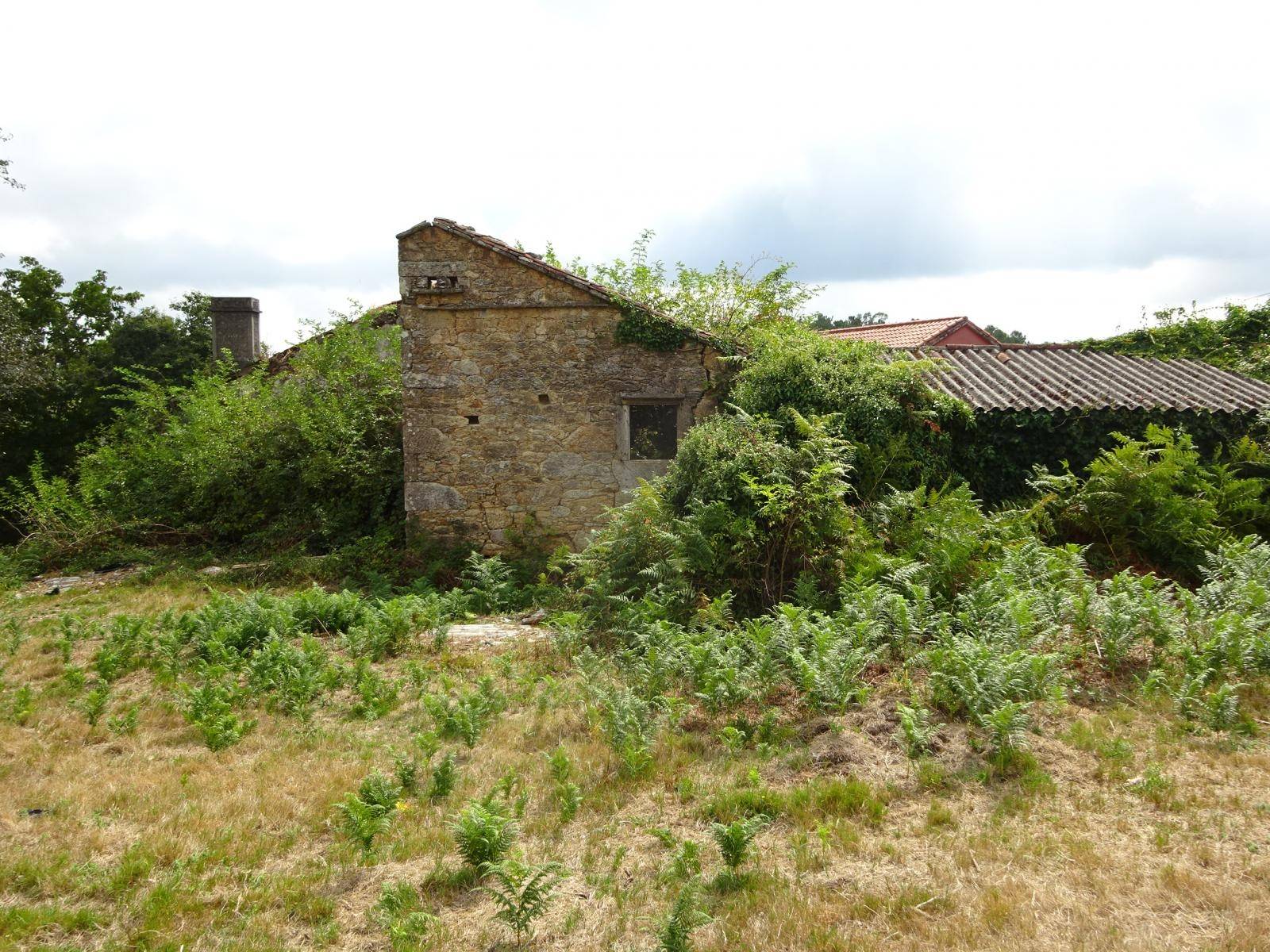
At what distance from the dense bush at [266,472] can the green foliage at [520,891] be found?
891cm

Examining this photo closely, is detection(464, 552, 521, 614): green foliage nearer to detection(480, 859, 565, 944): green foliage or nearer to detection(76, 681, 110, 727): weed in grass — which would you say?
detection(76, 681, 110, 727): weed in grass

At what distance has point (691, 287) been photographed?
14562 mm

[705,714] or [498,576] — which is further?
[498,576]

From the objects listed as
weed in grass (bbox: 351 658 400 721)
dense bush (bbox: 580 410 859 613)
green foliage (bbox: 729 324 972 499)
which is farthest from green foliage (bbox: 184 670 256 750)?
green foliage (bbox: 729 324 972 499)

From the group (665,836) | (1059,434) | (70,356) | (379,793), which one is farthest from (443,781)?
(70,356)

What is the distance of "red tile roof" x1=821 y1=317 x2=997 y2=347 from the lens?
79.3 feet

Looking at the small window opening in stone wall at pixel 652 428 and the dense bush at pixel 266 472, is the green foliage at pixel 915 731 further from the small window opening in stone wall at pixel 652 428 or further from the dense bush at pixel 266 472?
the dense bush at pixel 266 472

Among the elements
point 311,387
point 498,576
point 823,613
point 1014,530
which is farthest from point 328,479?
point 1014,530

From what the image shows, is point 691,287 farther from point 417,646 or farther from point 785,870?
point 785,870

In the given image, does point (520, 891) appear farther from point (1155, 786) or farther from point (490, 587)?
point (490, 587)

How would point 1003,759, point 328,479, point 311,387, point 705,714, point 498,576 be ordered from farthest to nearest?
point 311,387, point 328,479, point 498,576, point 705,714, point 1003,759

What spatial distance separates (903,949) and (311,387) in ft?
41.3

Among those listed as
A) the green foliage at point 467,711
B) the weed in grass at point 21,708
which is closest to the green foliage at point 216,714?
the weed in grass at point 21,708

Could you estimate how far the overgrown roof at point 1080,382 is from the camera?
10.7 meters
